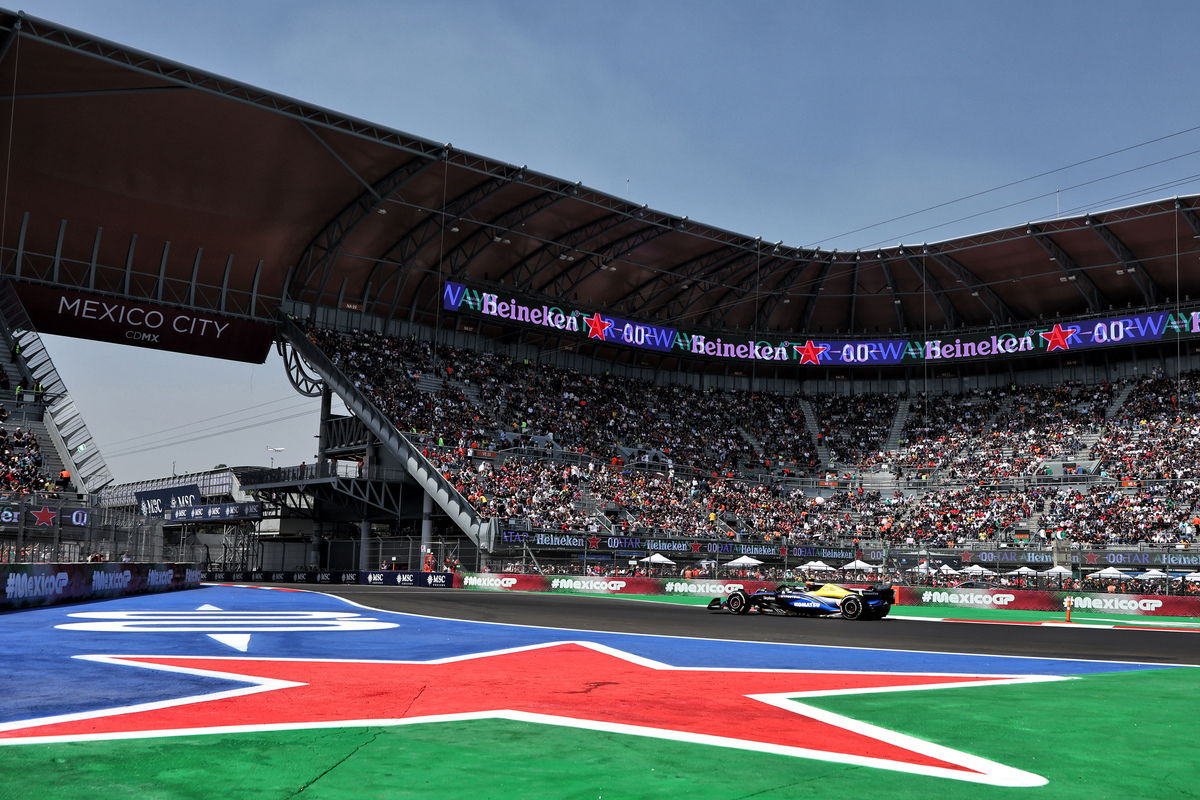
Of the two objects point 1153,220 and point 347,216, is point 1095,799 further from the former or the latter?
point 1153,220

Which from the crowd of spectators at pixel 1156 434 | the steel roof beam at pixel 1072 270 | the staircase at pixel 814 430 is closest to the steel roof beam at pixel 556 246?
the staircase at pixel 814 430

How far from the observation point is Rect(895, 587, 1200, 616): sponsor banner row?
3036 cm

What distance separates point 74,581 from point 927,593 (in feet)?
89.7

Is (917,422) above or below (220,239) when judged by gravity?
below

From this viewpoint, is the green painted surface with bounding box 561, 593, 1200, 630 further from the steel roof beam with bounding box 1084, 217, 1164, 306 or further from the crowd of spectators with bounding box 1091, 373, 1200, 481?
the steel roof beam with bounding box 1084, 217, 1164, 306

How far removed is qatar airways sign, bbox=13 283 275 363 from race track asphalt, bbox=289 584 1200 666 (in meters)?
30.5

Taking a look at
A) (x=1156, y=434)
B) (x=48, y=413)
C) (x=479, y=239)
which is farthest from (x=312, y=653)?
(x=1156, y=434)

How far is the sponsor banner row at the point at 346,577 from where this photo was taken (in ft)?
145

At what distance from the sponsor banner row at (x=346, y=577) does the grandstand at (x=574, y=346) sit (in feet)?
4.08

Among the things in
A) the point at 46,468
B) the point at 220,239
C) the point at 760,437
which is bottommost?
the point at 46,468

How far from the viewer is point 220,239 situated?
49.5m

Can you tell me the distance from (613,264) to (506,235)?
722cm

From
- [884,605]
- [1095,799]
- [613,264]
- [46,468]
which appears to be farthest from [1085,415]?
[1095,799]

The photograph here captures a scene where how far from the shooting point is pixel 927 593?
115 ft
